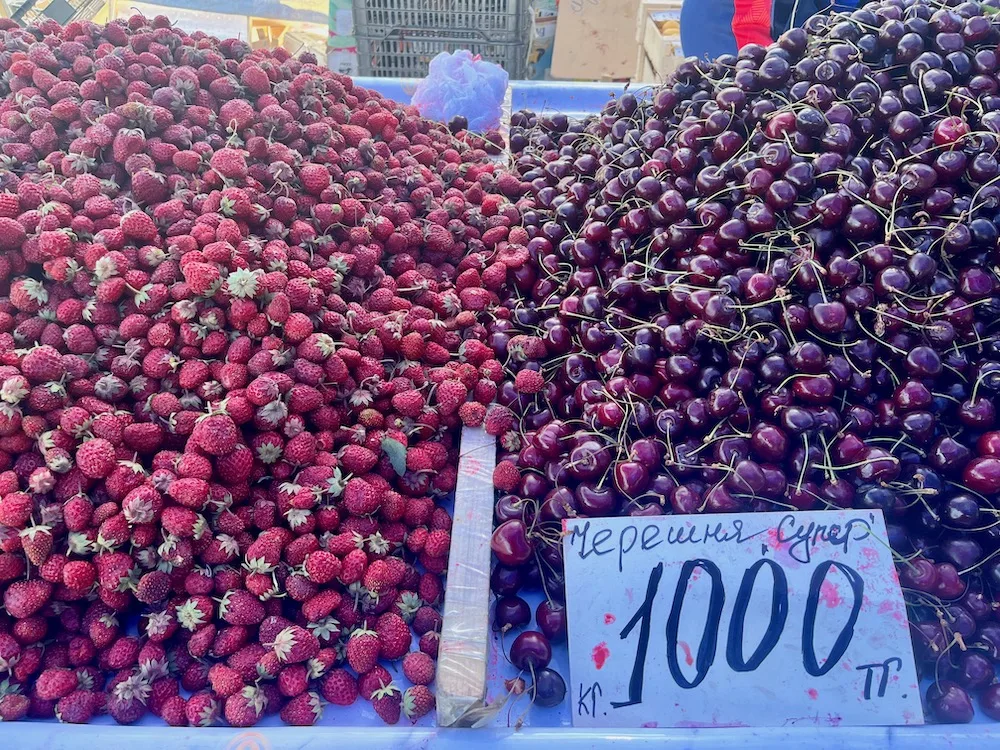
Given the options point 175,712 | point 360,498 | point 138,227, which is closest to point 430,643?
point 360,498

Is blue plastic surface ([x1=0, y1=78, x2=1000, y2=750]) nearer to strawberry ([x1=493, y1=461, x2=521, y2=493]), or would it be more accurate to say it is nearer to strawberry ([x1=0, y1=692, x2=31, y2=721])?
strawberry ([x1=0, y1=692, x2=31, y2=721])

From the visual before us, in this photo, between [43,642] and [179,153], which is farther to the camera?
[179,153]

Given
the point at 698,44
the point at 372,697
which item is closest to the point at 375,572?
the point at 372,697

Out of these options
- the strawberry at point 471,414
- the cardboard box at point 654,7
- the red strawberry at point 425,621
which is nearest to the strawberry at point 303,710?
the red strawberry at point 425,621

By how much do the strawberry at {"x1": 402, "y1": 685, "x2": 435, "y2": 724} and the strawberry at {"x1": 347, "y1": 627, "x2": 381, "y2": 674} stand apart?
0.29 ft

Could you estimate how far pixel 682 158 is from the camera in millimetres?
1547

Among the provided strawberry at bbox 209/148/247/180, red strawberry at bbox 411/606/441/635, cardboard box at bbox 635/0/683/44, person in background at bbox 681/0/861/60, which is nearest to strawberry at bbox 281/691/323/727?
red strawberry at bbox 411/606/441/635

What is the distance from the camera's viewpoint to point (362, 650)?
→ 120cm

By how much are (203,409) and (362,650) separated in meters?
0.55

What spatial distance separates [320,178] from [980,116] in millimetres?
1449

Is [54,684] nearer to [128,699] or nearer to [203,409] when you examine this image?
[128,699]

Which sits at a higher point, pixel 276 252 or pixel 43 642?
pixel 276 252

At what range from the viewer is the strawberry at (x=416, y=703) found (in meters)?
1.17

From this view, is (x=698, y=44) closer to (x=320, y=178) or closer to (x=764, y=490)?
(x=320, y=178)
